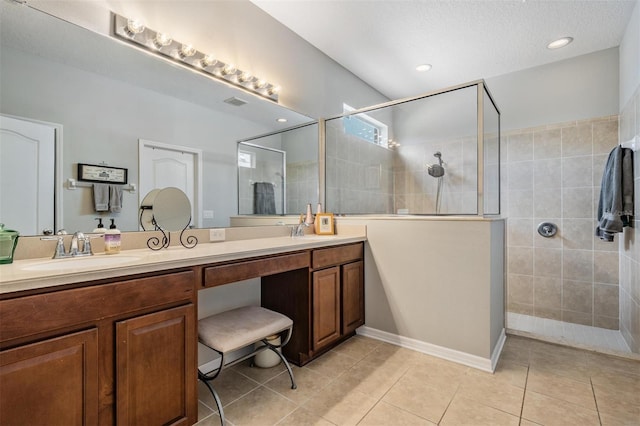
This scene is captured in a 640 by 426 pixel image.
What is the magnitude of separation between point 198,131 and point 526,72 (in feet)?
11.6

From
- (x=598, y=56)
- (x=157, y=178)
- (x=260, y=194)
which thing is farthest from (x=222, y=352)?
(x=598, y=56)

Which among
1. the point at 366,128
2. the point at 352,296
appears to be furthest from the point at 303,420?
the point at 366,128

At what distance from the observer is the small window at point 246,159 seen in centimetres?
226

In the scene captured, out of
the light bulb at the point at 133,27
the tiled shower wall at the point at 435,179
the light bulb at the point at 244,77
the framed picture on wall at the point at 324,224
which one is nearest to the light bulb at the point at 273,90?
the light bulb at the point at 244,77

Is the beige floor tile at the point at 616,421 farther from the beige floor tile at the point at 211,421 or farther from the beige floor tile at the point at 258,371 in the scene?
the beige floor tile at the point at 211,421

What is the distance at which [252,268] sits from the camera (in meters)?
1.62

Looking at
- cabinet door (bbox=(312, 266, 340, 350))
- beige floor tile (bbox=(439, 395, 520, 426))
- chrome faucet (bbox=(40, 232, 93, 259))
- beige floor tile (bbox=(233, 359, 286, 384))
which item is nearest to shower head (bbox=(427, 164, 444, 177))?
cabinet door (bbox=(312, 266, 340, 350))

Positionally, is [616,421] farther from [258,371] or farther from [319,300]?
[258,371]

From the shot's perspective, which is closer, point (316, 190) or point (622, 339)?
point (622, 339)

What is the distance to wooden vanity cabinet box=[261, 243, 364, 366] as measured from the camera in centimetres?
201

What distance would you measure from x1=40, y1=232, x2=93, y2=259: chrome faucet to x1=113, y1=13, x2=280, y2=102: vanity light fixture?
115 centimetres

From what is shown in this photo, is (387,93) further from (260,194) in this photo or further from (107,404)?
(107,404)

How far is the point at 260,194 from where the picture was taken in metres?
2.50

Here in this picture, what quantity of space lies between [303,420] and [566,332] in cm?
279
